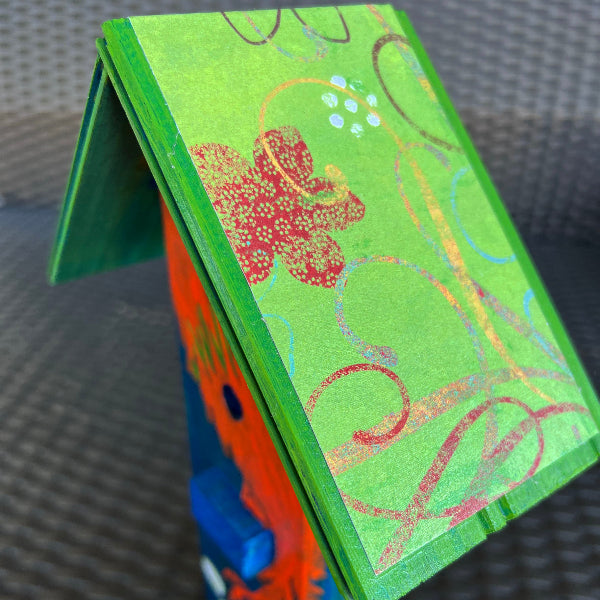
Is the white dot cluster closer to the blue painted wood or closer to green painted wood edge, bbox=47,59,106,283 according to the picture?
green painted wood edge, bbox=47,59,106,283

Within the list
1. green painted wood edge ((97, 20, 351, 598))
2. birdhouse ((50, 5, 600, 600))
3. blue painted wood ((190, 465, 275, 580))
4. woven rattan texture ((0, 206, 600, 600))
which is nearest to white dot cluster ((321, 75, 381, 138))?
birdhouse ((50, 5, 600, 600))

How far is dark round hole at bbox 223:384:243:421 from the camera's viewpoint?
43cm

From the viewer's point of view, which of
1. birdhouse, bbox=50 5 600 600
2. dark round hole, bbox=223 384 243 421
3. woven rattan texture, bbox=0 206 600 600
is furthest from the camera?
woven rattan texture, bbox=0 206 600 600

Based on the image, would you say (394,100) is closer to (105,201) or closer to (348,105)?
(348,105)

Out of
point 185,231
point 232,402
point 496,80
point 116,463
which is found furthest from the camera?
point 496,80

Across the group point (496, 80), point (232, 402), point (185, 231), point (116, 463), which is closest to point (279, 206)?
point (185, 231)

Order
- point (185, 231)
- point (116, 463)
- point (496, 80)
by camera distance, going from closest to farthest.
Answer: point (185, 231) < point (116, 463) < point (496, 80)

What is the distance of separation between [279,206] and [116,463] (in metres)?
0.53

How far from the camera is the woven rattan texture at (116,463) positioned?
612 millimetres

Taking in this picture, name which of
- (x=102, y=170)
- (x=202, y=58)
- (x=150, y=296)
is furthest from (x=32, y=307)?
(x=202, y=58)

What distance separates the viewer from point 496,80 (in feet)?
3.52

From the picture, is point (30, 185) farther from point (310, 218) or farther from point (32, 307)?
point (310, 218)

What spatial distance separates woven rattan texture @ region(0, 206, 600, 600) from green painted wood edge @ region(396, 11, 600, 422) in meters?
0.27

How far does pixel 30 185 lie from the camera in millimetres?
1187
